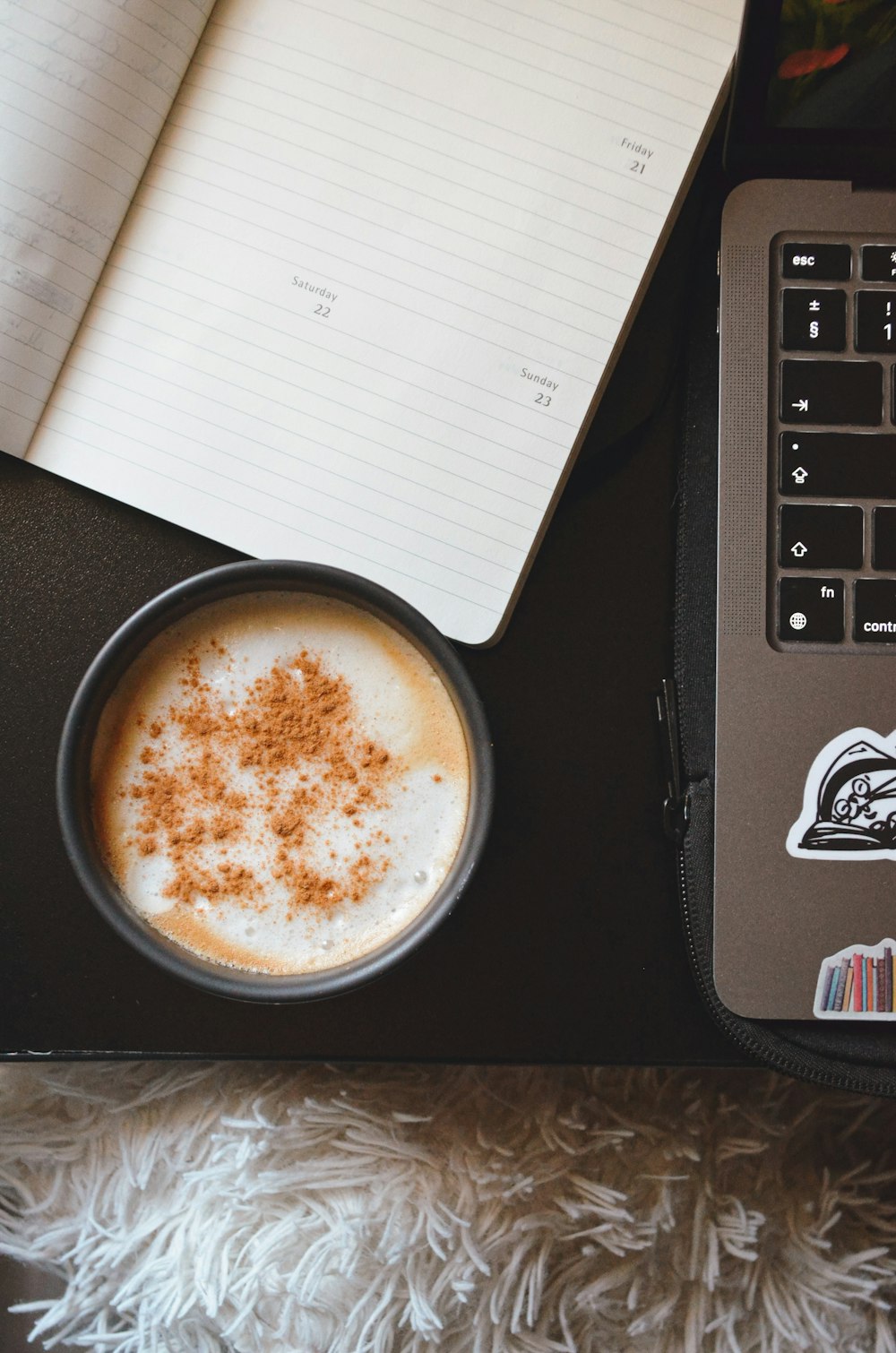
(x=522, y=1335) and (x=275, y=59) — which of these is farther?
(x=522, y=1335)

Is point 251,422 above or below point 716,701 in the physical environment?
above

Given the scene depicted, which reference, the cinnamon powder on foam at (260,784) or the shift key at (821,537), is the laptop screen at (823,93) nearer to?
the shift key at (821,537)

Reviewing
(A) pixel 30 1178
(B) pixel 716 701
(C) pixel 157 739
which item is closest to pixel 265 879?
(C) pixel 157 739

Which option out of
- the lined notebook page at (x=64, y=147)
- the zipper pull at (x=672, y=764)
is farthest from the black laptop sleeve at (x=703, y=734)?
the lined notebook page at (x=64, y=147)

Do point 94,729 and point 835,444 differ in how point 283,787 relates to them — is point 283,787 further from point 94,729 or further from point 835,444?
point 835,444

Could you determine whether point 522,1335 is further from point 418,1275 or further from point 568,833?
point 568,833

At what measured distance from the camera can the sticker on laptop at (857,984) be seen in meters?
0.45

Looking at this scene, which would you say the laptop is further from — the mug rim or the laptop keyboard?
the mug rim

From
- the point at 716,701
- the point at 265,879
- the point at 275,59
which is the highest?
the point at 275,59

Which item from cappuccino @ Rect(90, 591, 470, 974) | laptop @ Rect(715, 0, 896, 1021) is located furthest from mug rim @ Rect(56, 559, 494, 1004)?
laptop @ Rect(715, 0, 896, 1021)

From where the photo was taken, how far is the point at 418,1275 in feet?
1.94

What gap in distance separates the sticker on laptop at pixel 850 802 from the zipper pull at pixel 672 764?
2.0 inches

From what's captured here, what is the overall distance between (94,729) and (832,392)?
36cm

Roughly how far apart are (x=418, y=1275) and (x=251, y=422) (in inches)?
19.5
